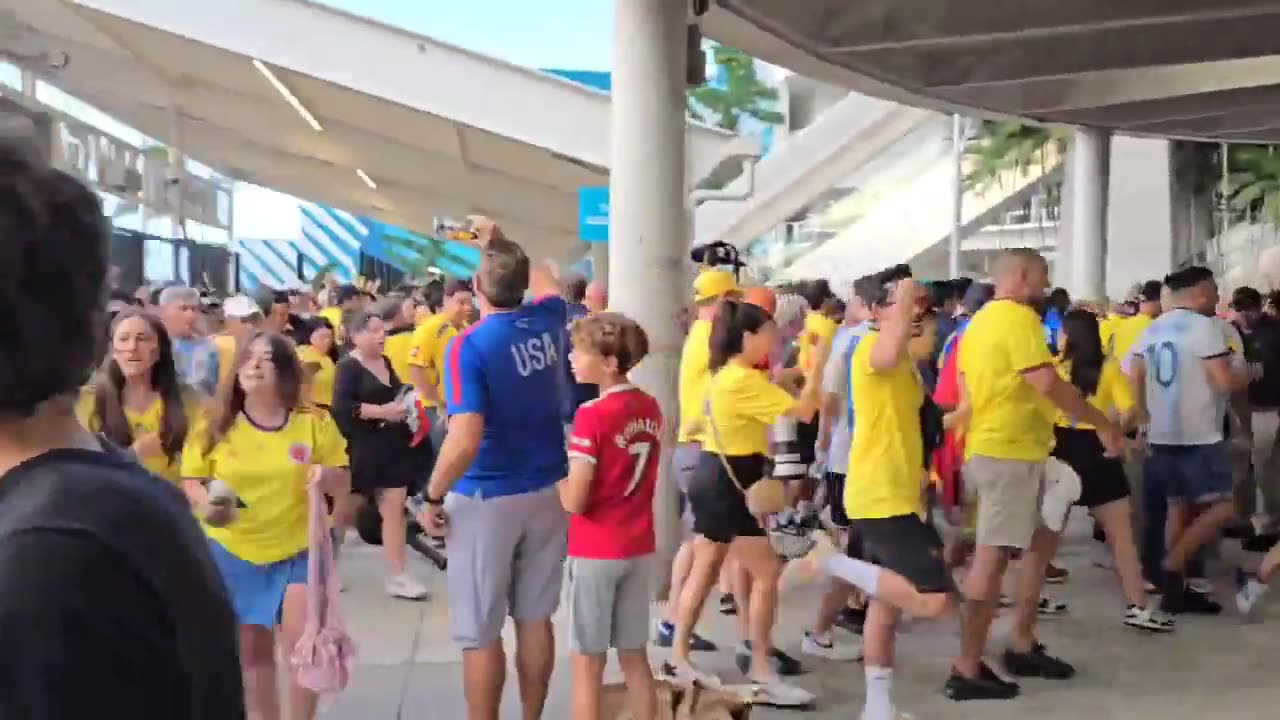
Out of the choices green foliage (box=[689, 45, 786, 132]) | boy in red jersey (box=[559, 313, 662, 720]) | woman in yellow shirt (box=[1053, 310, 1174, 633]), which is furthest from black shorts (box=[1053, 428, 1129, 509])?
green foliage (box=[689, 45, 786, 132])

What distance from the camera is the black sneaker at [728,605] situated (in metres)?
7.99

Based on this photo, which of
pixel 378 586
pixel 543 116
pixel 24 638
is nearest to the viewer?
pixel 24 638

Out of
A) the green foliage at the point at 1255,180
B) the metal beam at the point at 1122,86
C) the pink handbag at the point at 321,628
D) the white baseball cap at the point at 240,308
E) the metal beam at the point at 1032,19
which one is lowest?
the pink handbag at the point at 321,628

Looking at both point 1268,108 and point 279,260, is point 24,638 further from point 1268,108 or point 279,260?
point 279,260

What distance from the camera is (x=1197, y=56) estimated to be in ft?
37.6

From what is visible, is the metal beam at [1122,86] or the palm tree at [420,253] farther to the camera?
the palm tree at [420,253]

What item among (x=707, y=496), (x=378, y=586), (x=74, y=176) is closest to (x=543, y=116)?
(x=378, y=586)

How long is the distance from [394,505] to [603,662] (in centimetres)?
358

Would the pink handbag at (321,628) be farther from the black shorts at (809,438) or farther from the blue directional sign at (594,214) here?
the blue directional sign at (594,214)

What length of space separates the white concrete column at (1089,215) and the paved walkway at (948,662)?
373 inches

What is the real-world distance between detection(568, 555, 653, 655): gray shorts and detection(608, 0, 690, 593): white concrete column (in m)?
2.95

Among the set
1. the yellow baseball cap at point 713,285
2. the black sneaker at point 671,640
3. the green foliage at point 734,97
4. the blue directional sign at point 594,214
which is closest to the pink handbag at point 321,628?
the black sneaker at point 671,640

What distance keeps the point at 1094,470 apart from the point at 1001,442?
1.21 m

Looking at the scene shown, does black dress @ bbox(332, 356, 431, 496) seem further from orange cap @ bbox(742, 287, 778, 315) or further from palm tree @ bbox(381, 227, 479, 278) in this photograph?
palm tree @ bbox(381, 227, 479, 278)
